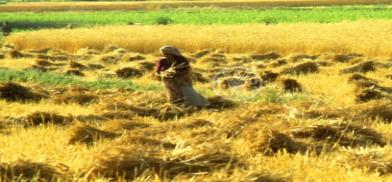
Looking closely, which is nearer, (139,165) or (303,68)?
(139,165)

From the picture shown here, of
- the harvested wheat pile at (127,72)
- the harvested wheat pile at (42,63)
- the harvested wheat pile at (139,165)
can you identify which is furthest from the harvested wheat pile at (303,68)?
the harvested wheat pile at (139,165)

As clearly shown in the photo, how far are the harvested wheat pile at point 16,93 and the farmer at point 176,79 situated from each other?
7.55ft

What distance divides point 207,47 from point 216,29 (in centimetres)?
539

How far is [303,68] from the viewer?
1730cm

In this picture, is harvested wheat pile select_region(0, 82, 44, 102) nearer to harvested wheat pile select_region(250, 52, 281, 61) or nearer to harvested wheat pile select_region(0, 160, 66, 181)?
harvested wheat pile select_region(0, 160, 66, 181)

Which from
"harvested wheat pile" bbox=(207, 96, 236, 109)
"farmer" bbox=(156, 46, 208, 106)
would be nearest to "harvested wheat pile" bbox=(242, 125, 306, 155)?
"farmer" bbox=(156, 46, 208, 106)

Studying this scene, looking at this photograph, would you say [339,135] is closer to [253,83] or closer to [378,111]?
[378,111]

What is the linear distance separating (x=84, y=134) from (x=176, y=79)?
11.2ft

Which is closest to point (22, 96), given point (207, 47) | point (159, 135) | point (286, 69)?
point (159, 135)

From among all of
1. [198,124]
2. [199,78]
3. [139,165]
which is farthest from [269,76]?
[139,165]

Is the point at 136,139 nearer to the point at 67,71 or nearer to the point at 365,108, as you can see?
the point at 365,108

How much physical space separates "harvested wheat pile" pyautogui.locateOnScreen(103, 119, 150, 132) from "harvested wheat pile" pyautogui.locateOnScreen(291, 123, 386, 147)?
79.6 inches

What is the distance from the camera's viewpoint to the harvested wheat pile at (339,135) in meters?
7.54

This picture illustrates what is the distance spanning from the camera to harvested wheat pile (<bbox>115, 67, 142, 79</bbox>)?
55.3 ft
